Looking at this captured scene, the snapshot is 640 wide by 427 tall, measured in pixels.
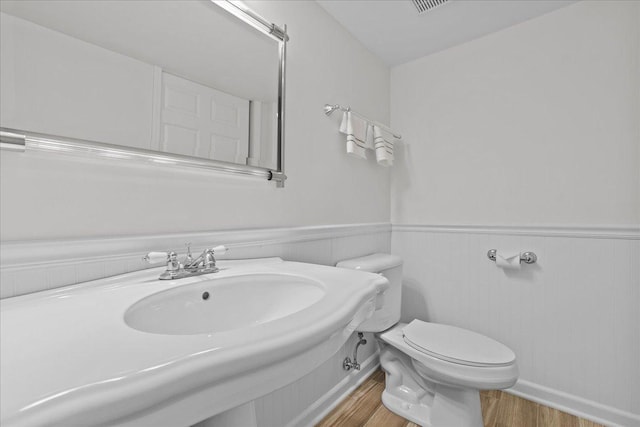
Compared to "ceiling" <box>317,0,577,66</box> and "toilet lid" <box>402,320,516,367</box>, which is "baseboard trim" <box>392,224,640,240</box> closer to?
"toilet lid" <box>402,320,516,367</box>

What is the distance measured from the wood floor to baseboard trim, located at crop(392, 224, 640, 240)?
0.87 metres

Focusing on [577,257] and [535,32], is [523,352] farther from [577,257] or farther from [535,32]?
[535,32]

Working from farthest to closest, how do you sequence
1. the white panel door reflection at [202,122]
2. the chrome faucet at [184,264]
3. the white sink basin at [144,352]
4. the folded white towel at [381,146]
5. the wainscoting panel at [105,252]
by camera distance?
the folded white towel at [381,146], the white panel door reflection at [202,122], the chrome faucet at [184,264], the wainscoting panel at [105,252], the white sink basin at [144,352]

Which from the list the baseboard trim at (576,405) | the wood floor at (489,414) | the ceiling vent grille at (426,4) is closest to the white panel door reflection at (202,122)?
the ceiling vent grille at (426,4)

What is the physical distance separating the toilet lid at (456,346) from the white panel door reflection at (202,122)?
1100 mm

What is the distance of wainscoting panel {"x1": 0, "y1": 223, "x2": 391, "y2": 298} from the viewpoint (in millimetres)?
643

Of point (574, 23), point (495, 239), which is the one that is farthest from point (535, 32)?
point (495, 239)

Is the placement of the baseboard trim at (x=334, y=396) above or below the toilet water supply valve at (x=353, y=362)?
below

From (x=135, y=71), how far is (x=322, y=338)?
0.87 m

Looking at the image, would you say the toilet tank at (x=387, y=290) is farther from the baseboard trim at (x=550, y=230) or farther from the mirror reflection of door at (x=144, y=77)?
the mirror reflection of door at (x=144, y=77)

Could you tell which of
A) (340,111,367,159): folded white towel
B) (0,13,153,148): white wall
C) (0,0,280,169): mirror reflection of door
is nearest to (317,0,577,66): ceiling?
(340,111,367,159): folded white towel

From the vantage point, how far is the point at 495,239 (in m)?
1.70

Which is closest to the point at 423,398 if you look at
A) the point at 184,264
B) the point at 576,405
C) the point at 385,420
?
the point at 385,420

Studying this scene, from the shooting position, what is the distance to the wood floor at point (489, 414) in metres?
1.40
